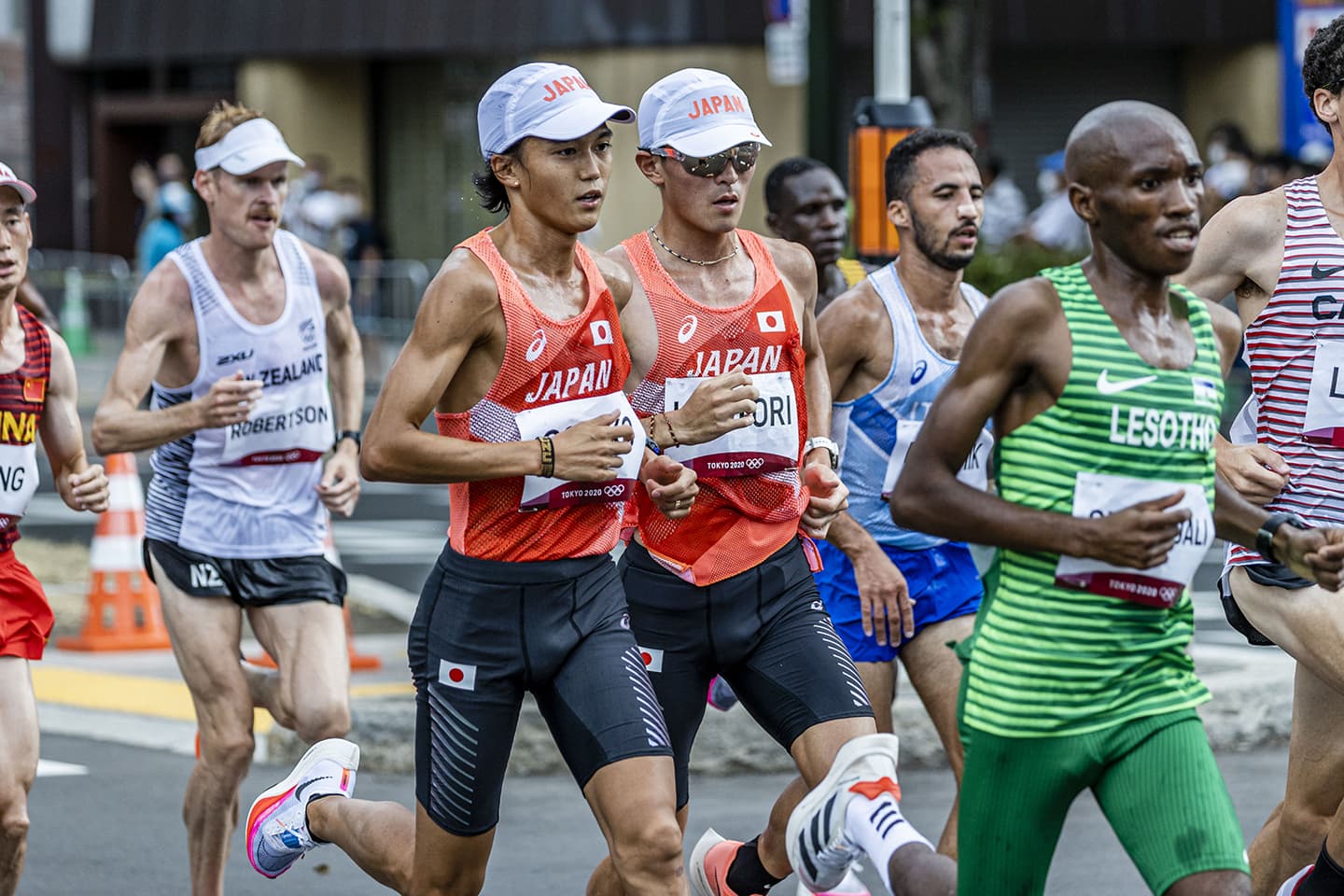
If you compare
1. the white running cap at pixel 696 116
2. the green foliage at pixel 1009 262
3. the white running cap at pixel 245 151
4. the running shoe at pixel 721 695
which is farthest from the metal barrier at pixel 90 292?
the white running cap at pixel 696 116

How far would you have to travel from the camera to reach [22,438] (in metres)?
6.25

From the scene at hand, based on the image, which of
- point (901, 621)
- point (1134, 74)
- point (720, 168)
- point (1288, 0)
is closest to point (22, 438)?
point (720, 168)

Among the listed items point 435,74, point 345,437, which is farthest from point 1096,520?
point 435,74

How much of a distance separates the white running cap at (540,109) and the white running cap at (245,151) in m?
1.71

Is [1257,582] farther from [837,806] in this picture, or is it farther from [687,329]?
[687,329]

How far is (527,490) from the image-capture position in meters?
5.21

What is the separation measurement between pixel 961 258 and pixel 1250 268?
1111mm

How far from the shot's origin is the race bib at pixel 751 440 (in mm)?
5793

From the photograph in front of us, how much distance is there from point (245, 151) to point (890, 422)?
2.19 m

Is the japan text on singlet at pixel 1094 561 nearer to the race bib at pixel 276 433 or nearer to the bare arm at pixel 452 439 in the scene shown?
the bare arm at pixel 452 439

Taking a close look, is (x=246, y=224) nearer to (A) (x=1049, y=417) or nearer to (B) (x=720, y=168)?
(B) (x=720, y=168)

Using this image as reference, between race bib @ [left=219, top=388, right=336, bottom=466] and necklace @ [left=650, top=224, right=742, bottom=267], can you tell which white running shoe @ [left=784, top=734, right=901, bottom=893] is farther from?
race bib @ [left=219, top=388, right=336, bottom=466]

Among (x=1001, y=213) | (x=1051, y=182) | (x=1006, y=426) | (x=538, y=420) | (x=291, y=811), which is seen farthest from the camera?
(x=1051, y=182)

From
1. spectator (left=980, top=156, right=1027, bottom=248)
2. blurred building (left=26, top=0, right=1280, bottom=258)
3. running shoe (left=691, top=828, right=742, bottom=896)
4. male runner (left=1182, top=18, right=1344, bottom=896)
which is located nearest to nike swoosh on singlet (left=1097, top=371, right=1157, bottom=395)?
male runner (left=1182, top=18, right=1344, bottom=896)
